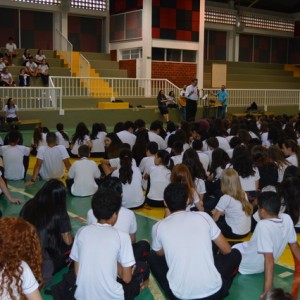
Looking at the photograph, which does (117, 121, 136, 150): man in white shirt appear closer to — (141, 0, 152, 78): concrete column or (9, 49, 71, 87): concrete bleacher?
(9, 49, 71, 87): concrete bleacher

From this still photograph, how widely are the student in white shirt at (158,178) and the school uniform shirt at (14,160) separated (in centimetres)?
256

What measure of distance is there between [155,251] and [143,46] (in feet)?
57.1

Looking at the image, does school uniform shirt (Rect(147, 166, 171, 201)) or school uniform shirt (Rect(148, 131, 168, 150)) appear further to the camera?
school uniform shirt (Rect(148, 131, 168, 150))

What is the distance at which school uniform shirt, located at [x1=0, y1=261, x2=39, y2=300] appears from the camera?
245 centimetres

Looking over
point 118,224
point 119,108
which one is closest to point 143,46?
point 119,108

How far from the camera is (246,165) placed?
6004 mm

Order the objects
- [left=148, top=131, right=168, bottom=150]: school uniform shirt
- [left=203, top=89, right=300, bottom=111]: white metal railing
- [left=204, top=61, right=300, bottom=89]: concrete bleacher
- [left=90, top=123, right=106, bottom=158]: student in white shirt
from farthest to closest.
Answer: [left=204, top=61, right=300, bottom=89]: concrete bleacher < [left=203, top=89, right=300, bottom=111]: white metal railing < [left=90, top=123, right=106, bottom=158]: student in white shirt < [left=148, top=131, right=168, bottom=150]: school uniform shirt

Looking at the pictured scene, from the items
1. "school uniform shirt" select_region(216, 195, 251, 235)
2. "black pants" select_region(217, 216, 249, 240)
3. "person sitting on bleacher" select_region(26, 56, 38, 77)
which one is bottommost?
"black pants" select_region(217, 216, 249, 240)

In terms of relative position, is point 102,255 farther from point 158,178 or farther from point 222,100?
point 222,100

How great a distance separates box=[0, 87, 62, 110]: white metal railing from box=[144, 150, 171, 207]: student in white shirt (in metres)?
9.82

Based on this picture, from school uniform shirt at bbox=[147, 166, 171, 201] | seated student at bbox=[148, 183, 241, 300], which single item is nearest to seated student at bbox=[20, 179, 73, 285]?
seated student at bbox=[148, 183, 241, 300]

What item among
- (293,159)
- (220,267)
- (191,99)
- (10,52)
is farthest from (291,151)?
(10,52)

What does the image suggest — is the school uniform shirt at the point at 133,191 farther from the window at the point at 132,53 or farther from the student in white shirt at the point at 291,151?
the window at the point at 132,53

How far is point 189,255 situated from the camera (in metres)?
3.21
